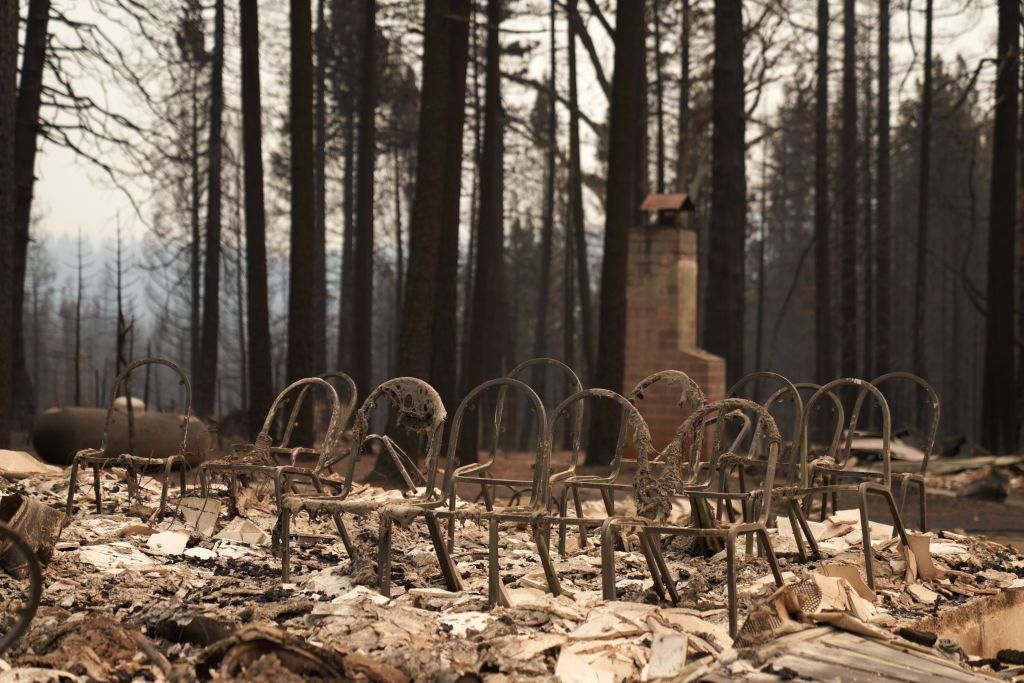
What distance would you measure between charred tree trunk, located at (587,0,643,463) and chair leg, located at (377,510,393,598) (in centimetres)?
827

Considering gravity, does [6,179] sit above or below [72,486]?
above

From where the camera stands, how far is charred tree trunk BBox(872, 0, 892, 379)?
84.9 feet

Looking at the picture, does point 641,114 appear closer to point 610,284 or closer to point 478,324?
point 478,324

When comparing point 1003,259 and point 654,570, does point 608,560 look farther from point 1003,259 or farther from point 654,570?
point 1003,259

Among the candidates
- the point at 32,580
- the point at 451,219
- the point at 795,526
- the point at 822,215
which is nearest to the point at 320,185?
the point at 822,215

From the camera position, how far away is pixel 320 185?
27.4 m

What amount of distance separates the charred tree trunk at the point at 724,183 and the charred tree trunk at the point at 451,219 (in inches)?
160

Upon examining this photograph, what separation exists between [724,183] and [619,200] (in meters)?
3.85

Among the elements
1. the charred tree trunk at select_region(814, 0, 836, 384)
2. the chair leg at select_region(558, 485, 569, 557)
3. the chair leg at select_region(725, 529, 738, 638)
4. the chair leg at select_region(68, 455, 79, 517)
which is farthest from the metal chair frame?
the charred tree trunk at select_region(814, 0, 836, 384)

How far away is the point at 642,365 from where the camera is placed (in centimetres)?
1430

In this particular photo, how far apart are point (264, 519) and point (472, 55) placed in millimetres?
15103

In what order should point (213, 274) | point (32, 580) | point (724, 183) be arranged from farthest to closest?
point (213, 274) < point (724, 183) < point (32, 580)

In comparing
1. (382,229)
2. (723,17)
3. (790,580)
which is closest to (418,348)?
(790,580)

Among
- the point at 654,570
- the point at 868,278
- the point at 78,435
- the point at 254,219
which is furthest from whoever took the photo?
the point at 868,278
